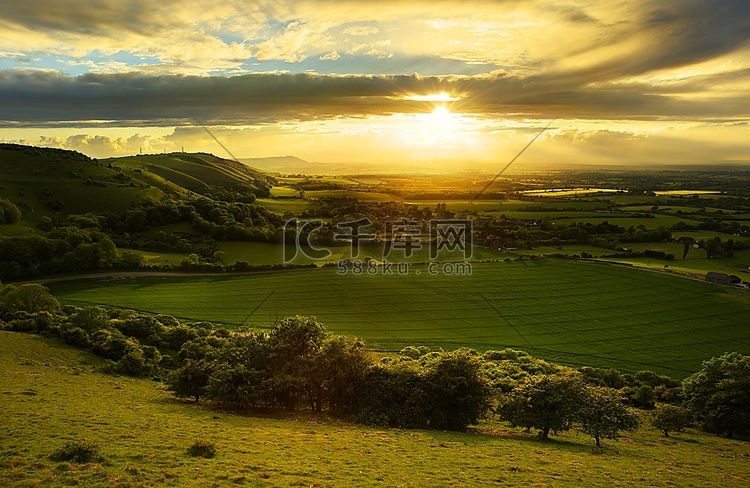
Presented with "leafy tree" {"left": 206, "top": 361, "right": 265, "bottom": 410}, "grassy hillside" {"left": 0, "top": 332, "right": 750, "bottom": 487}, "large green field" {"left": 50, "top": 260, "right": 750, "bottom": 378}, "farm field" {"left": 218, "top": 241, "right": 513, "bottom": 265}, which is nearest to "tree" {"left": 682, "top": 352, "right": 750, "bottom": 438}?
"grassy hillside" {"left": 0, "top": 332, "right": 750, "bottom": 487}

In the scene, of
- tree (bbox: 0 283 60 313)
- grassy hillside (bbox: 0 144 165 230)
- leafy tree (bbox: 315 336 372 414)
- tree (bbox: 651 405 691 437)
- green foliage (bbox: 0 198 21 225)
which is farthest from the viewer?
grassy hillside (bbox: 0 144 165 230)

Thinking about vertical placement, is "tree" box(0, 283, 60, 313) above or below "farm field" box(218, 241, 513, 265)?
below

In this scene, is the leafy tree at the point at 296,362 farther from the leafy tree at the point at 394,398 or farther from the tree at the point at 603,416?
the tree at the point at 603,416

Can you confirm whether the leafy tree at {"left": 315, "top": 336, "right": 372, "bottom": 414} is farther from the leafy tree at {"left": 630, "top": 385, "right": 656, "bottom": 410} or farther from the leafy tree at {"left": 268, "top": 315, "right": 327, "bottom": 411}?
the leafy tree at {"left": 630, "top": 385, "right": 656, "bottom": 410}

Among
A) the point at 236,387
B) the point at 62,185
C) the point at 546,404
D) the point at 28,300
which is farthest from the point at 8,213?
the point at 546,404

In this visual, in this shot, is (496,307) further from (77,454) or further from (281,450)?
(77,454)

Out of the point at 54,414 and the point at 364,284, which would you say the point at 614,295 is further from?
the point at 54,414
